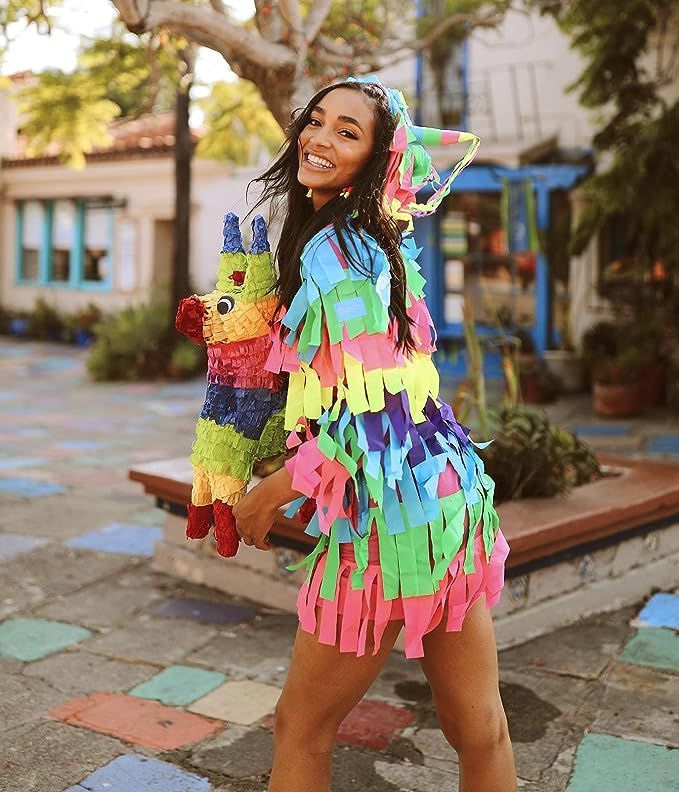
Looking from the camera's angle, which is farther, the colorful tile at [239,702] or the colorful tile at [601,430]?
the colorful tile at [601,430]

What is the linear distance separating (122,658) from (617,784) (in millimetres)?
1860

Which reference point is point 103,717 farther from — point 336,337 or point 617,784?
point 336,337

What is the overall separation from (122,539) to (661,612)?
279 cm

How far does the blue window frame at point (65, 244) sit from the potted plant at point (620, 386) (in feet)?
38.5

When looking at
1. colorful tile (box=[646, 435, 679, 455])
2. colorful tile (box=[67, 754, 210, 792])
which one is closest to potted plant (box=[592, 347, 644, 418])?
colorful tile (box=[646, 435, 679, 455])

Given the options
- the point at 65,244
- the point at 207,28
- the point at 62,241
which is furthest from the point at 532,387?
the point at 62,241

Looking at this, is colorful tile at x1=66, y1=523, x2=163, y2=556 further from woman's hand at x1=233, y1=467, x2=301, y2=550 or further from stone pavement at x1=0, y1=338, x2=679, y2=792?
woman's hand at x1=233, y1=467, x2=301, y2=550

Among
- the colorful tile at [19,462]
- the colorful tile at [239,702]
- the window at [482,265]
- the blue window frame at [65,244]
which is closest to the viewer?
the colorful tile at [239,702]

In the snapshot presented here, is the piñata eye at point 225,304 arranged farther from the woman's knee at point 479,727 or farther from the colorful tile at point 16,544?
the colorful tile at point 16,544

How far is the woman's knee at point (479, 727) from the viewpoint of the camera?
6.88 feet

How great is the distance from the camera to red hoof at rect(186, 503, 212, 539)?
220 centimetres

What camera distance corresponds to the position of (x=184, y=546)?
4.75m

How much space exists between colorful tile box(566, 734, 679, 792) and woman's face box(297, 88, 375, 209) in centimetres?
184

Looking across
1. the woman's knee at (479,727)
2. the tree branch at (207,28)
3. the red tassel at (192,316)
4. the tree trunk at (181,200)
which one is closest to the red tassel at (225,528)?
the red tassel at (192,316)
